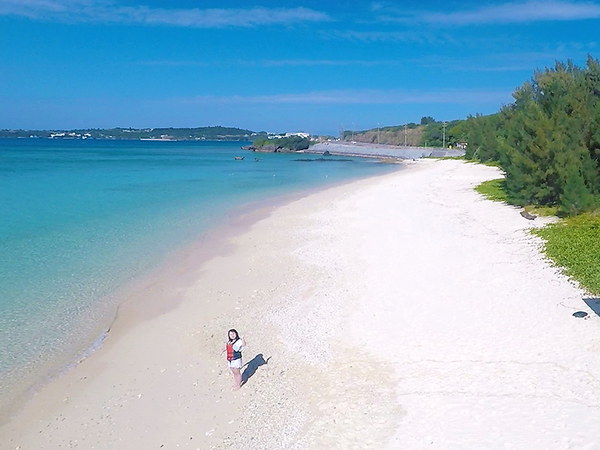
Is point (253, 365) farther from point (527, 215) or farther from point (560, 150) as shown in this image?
point (560, 150)

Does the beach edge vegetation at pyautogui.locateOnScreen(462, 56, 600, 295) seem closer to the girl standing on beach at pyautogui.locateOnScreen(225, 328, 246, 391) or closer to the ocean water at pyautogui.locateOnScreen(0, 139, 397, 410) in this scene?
the girl standing on beach at pyautogui.locateOnScreen(225, 328, 246, 391)

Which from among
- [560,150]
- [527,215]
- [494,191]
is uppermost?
[560,150]

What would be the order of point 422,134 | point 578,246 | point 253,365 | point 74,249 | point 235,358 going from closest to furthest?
point 235,358 < point 253,365 < point 578,246 < point 74,249 < point 422,134

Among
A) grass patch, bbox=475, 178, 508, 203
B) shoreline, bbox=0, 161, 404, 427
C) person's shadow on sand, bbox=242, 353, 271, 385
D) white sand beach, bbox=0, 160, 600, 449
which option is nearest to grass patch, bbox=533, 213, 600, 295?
white sand beach, bbox=0, 160, 600, 449

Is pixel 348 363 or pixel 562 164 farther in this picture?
pixel 562 164

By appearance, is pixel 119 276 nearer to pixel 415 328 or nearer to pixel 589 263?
pixel 415 328

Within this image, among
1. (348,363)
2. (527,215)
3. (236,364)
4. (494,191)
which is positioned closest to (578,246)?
(527,215)

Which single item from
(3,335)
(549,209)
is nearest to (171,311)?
(3,335)

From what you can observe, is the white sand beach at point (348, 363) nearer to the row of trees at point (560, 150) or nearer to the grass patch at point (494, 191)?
the row of trees at point (560, 150)
